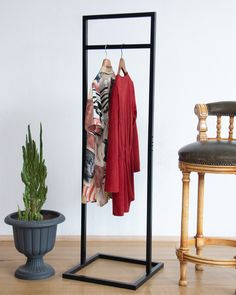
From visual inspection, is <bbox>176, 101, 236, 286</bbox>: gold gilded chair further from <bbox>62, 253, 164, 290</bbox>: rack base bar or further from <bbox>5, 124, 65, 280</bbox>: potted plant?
<bbox>5, 124, 65, 280</bbox>: potted plant

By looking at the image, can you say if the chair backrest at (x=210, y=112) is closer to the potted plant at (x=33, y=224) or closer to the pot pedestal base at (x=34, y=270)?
the potted plant at (x=33, y=224)

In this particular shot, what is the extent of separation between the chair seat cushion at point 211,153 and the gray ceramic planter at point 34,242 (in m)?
0.88

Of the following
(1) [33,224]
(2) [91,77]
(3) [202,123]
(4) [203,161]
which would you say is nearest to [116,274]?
(1) [33,224]

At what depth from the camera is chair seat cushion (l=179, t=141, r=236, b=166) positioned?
9.17 feet

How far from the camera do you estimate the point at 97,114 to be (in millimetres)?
3014

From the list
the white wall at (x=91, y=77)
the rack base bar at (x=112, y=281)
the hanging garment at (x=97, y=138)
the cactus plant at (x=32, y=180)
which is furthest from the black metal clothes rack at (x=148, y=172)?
the white wall at (x=91, y=77)

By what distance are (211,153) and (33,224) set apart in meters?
1.08

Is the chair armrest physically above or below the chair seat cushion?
above

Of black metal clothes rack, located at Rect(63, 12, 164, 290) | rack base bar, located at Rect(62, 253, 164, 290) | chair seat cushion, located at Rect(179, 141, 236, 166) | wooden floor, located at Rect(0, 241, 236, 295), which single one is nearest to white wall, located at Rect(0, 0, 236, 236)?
wooden floor, located at Rect(0, 241, 236, 295)

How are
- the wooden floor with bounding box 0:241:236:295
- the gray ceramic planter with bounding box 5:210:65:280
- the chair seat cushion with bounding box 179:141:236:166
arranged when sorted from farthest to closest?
the gray ceramic planter with bounding box 5:210:65:280, the wooden floor with bounding box 0:241:236:295, the chair seat cushion with bounding box 179:141:236:166

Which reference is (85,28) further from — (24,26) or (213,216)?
(213,216)

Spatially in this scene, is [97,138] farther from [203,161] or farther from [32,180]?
[203,161]

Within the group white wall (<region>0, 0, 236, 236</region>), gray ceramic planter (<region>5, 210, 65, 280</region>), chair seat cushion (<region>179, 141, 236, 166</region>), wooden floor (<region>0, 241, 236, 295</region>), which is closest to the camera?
chair seat cushion (<region>179, 141, 236, 166</region>)

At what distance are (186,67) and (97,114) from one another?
1145 millimetres
